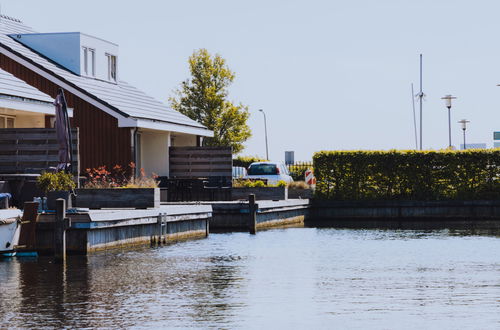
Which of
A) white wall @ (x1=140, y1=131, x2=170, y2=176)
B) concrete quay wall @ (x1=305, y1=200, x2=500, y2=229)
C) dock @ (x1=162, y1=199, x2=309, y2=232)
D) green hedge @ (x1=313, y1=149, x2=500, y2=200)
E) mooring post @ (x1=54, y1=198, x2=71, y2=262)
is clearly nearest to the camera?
mooring post @ (x1=54, y1=198, x2=71, y2=262)

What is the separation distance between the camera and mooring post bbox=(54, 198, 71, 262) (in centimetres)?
1942

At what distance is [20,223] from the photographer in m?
20.4

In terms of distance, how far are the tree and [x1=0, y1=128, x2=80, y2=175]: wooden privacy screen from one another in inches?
1327

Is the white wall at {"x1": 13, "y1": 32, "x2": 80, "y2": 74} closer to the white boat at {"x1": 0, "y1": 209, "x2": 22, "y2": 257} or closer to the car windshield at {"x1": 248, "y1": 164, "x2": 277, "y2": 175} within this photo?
the car windshield at {"x1": 248, "y1": 164, "x2": 277, "y2": 175}

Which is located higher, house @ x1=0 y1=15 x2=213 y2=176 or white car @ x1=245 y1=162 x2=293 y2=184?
house @ x1=0 y1=15 x2=213 y2=176

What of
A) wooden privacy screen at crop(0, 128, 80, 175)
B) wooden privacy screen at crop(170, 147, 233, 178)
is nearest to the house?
wooden privacy screen at crop(170, 147, 233, 178)

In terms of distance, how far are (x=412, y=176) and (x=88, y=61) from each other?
1393cm

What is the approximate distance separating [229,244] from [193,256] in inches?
145

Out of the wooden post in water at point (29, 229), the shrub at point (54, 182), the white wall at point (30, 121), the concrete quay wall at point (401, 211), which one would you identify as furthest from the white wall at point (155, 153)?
the wooden post in water at point (29, 229)

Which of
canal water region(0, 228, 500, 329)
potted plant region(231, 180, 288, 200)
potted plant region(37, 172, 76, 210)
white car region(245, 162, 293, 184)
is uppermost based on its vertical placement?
white car region(245, 162, 293, 184)

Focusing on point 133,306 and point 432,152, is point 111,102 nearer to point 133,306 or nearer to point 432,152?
point 432,152

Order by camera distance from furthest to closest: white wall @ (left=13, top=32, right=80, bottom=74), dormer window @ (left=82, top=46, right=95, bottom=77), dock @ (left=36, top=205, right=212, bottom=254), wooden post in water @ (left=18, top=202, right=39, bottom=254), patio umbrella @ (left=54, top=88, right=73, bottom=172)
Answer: dormer window @ (left=82, top=46, right=95, bottom=77)
white wall @ (left=13, top=32, right=80, bottom=74)
patio umbrella @ (left=54, top=88, right=73, bottom=172)
dock @ (left=36, top=205, right=212, bottom=254)
wooden post in water @ (left=18, top=202, right=39, bottom=254)

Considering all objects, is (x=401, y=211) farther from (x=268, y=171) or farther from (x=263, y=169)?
(x=263, y=169)

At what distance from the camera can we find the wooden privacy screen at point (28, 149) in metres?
29.3
